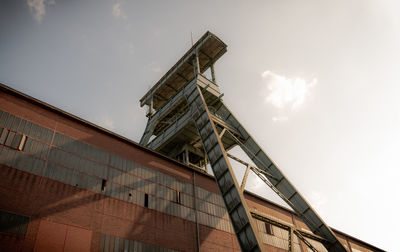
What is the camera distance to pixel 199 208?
1716 cm

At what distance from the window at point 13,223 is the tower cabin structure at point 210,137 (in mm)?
7529

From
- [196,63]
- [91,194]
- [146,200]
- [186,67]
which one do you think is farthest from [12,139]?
[186,67]

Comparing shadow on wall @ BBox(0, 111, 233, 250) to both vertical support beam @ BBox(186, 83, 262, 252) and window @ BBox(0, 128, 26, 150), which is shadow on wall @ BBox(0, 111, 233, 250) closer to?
window @ BBox(0, 128, 26, 150)

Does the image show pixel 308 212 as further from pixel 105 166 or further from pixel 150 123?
pixel 150 123

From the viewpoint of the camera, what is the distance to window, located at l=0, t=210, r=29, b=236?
1037 centimetres

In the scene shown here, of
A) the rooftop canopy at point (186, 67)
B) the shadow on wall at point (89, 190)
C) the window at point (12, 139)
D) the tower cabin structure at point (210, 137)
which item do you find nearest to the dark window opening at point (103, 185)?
the shadow on wall at point (89, 190)

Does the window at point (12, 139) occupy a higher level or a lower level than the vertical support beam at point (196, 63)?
lower

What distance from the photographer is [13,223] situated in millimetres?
10586

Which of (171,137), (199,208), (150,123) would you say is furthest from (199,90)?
(199,208)

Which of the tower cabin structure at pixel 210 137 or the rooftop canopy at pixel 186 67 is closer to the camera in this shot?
the tower cabin structure at pixel 210 137

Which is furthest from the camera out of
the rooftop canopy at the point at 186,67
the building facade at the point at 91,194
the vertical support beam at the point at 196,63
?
the rooftop canopy at the point at 186,67

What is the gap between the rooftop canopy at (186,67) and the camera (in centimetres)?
2234

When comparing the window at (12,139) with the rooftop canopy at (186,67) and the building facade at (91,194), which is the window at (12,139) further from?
the rooftop canopy at (186,67)

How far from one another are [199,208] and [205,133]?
4583 mm
